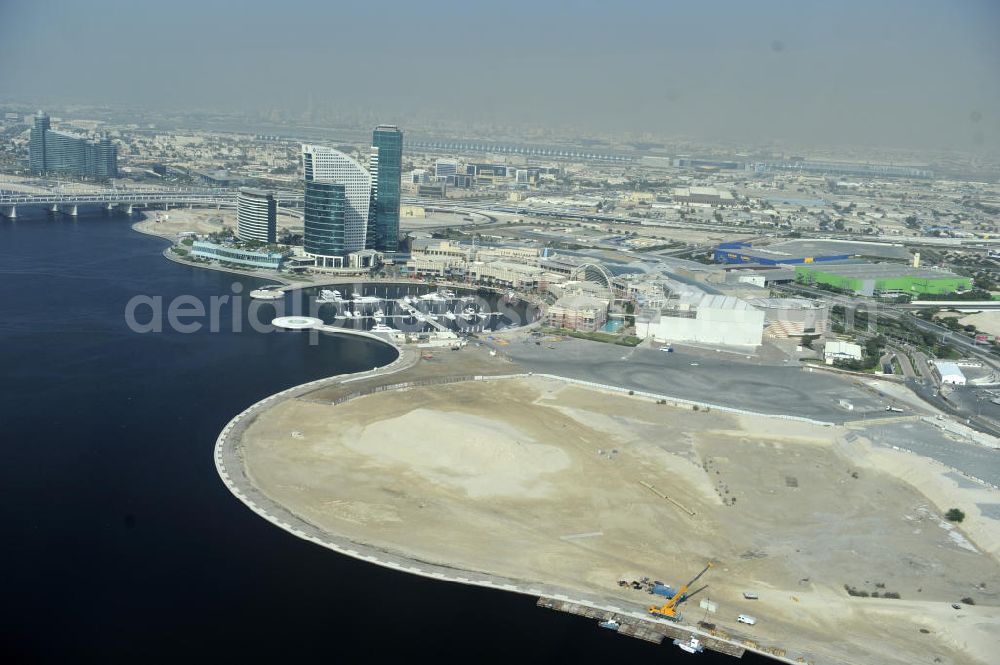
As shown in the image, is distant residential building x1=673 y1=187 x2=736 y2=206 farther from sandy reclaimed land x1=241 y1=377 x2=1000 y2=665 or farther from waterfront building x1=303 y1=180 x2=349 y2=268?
sandy reclaimed land x1=241 y1=377 x2=1000 y2=665

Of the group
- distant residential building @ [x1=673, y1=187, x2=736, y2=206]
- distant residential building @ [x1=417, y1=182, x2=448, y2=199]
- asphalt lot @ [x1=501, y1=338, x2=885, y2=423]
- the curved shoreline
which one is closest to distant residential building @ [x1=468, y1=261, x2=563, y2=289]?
asphalt lot @ [x1=501, y1=338, x2=885, y2=423]

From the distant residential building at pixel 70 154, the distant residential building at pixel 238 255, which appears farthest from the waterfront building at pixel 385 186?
the distant residential building at pixel 70 154

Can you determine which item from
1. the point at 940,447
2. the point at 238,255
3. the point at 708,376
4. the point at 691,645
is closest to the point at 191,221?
the point at 238,255

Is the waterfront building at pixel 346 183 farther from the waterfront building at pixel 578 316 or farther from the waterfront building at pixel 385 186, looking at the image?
the waterfront building at pixel 578 316

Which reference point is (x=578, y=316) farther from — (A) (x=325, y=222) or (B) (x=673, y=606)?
(B) (x=673, y=606)

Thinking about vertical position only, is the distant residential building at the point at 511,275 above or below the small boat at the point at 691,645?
above

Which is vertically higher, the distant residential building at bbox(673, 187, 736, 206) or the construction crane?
the distant residential building at bbox(673, 187, 736, 206)
